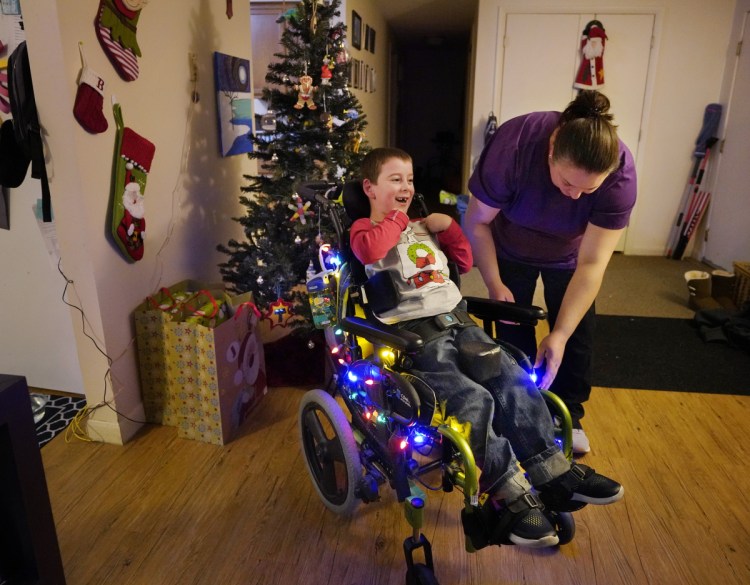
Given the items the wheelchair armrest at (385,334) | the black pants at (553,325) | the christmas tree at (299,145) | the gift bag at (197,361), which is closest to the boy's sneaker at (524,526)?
the wheelchair armrest at (385,334)

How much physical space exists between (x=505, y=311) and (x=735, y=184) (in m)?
3.71

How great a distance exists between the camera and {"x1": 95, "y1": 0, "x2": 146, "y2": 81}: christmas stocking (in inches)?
70.9

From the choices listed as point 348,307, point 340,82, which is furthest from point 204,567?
point 340,82

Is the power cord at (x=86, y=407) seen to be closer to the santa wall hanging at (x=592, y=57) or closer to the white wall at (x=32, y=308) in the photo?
the white wall at (x=32, y=308)

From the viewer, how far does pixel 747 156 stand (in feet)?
13.6

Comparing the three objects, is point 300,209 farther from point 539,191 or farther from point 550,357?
point 550,357

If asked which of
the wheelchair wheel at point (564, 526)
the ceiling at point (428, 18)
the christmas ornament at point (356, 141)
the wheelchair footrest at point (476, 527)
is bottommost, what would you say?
the wheelchair wheel at point (564, 526)

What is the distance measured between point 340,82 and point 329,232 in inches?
24.8

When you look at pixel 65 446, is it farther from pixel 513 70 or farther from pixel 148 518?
pixel 513 70

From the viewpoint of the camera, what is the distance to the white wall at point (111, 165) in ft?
5.66

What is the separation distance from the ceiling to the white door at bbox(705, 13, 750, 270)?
8.43 feet

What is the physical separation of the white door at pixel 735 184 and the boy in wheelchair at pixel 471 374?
11.3 ft

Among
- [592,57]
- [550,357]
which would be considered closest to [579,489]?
[550,357]

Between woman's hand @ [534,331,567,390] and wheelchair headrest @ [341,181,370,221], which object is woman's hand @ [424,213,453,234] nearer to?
wheelchair headrest @ [341,181,370,221]
